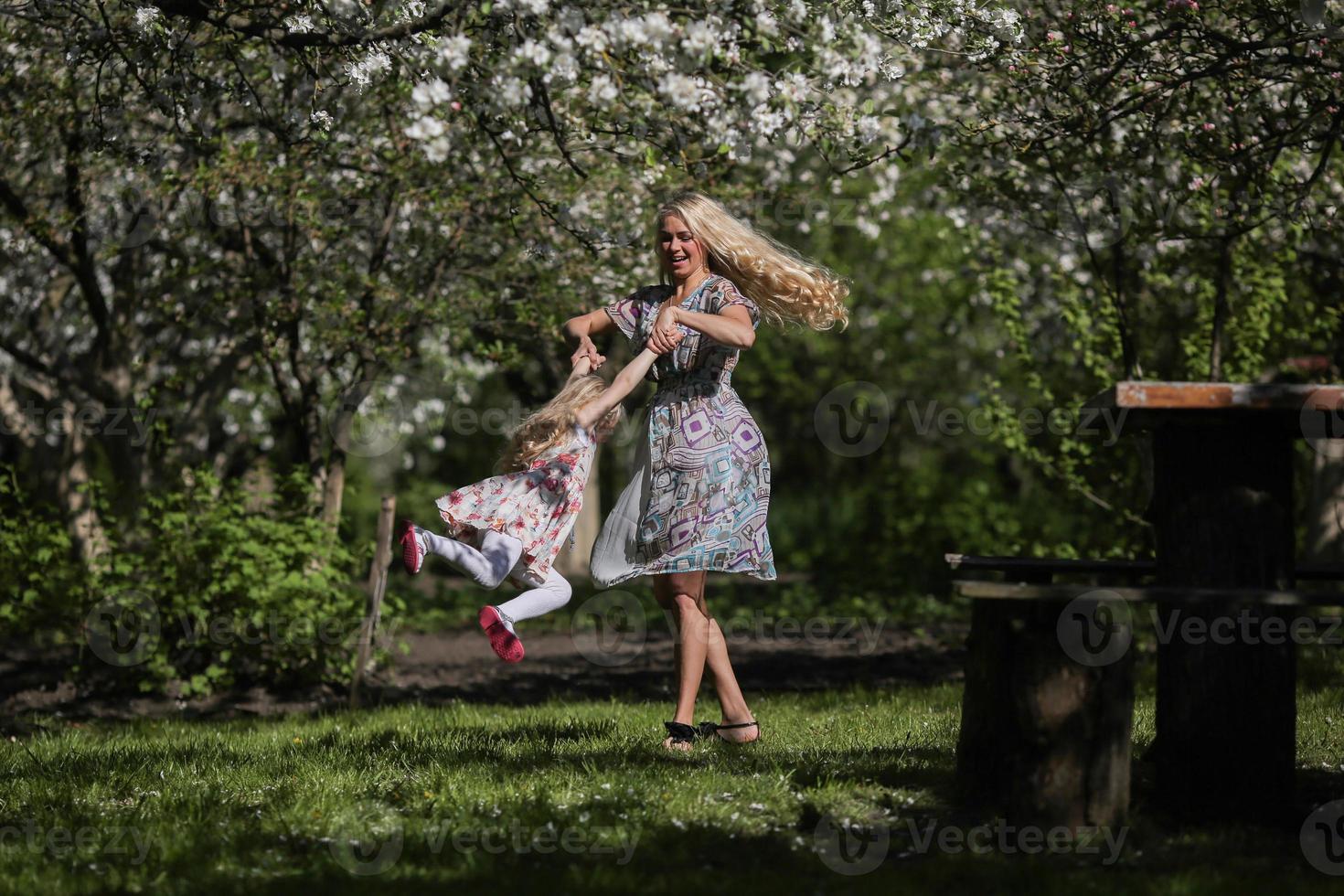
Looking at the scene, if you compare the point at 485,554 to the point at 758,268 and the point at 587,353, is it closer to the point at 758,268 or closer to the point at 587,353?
the point at 587,353

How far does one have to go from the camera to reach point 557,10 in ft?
15.8

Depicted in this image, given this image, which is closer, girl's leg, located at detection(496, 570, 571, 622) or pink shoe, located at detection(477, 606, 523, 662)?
pink shoe, located at detection(477, 606, 523, 662)

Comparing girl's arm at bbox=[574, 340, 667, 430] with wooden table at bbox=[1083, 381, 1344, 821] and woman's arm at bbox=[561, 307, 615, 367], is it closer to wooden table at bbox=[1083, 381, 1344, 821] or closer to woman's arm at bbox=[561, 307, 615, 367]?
woman's arm at bbox=[561, 307, 615, 367]

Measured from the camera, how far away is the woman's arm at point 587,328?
548 cm

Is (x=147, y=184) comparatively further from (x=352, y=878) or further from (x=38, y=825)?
(x=352, y=878)

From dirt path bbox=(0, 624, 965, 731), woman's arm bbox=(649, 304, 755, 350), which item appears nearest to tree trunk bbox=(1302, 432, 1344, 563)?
dirt path bbox=(0, 624, 965, 731)

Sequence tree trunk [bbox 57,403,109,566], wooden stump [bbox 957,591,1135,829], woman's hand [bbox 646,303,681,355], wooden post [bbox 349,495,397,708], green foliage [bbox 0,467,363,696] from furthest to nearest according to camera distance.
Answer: tree trunk [bbox 57,403,109,566] < green foliage [bbox 0,467,363,696] < wooden post [bbox 349,495,397,708] < woman's hand [bbox 646,303,681,355] < wooden stump [bbox 957,591,1135,829]

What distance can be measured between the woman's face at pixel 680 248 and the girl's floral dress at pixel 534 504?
0.74 metres

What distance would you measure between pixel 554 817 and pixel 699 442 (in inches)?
62.5

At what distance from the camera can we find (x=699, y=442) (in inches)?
207

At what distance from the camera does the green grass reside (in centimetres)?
370

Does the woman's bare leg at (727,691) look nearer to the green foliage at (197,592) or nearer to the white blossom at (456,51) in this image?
the white blossom at (456,51)

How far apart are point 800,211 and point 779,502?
9.98 meters

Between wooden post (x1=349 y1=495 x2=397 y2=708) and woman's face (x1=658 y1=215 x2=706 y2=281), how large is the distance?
10.4 feet
